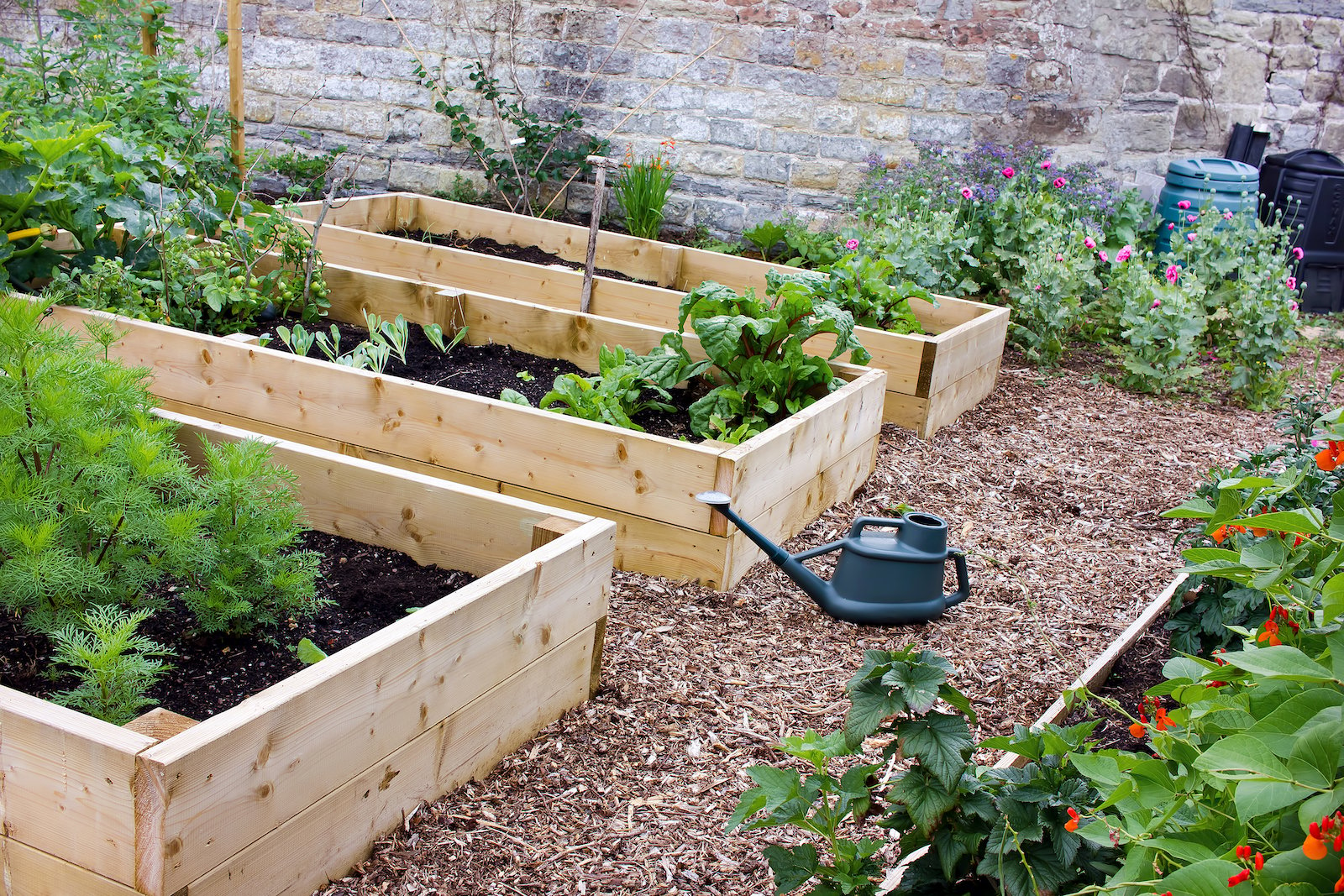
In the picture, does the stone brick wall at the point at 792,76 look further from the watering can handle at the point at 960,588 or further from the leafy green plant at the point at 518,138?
the watering can handle at the point at 960,588

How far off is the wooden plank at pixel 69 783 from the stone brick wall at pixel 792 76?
5755 millimetres

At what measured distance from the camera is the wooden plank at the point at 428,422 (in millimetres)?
2934

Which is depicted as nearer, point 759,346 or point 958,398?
point 759,346

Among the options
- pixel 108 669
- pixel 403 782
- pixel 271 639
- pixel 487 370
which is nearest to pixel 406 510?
pixel 271 639

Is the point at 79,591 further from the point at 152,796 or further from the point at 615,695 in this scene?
the point at 615,695

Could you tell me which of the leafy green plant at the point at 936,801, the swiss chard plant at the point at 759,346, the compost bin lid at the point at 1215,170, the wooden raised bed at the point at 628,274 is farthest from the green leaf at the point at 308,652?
the compost bin lid at the point at 1215,170

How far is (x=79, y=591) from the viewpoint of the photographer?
72.3 inches

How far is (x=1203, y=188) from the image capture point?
6.55 metres

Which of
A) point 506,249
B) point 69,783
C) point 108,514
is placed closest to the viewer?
point 69,783

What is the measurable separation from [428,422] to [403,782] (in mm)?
1417

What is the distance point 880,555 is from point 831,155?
171 inches

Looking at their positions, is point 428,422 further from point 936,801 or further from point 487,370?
point 936,801

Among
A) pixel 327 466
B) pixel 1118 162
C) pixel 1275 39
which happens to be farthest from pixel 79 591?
pixel 1275 39

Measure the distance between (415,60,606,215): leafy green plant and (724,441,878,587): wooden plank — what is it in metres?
3.72
